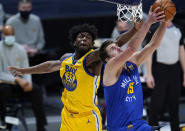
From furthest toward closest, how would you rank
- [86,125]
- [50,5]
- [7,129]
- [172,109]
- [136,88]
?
[50,5], [7,129], [172,109], [86,125], [136,88]

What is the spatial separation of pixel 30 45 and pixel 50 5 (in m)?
1.35

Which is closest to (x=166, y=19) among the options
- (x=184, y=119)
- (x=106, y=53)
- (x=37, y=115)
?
(x=106, y=53)

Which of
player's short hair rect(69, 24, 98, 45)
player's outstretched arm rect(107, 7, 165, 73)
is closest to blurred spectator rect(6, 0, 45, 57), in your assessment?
player's short hair rect(69, 24, 98, 45)

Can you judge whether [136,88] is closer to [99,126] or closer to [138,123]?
[138,123]

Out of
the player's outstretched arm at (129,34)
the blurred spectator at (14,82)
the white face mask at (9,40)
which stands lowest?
the blurred spectator at (14,82)

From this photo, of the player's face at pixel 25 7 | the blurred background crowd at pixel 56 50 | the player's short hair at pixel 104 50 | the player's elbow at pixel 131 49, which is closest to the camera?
the player's elbow at pixel 131 49

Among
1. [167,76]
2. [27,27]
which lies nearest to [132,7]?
[167,76]

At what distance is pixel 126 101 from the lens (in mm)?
5449

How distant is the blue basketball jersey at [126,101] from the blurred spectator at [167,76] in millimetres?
2742

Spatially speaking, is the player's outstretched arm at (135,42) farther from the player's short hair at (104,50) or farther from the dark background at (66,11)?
the dark background at (66,11)

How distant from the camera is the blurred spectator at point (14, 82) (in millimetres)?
8922

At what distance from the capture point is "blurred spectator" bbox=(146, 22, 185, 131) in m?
8.22

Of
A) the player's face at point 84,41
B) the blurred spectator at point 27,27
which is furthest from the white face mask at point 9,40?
the player's face at point 84,41

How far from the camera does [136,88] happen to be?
18.1 ft
